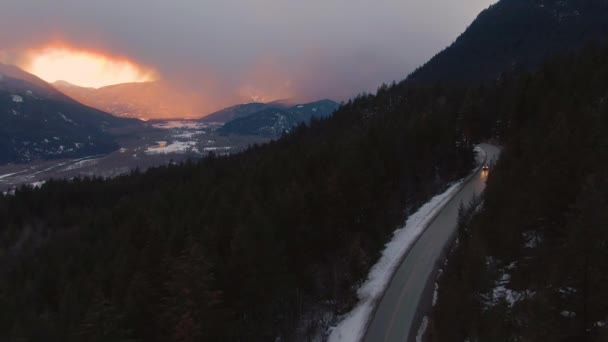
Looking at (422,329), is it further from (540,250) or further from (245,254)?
(245,254)

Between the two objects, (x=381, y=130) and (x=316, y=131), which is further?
(x=316, y=131)

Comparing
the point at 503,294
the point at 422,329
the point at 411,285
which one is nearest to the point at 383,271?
the point at 411,285

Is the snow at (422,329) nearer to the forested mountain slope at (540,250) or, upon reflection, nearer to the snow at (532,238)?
the forested mountain slope at (540,250)

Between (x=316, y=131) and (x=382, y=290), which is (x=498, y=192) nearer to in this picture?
(x=382, y=290)

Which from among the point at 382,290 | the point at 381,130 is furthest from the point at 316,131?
the point at 382,290

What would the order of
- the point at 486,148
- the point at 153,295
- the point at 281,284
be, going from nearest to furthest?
the point at 153,295 < the point at 281,284 < the point at 486,148

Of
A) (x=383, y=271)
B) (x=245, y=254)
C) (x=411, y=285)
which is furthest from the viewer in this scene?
(x=383, y=271)
